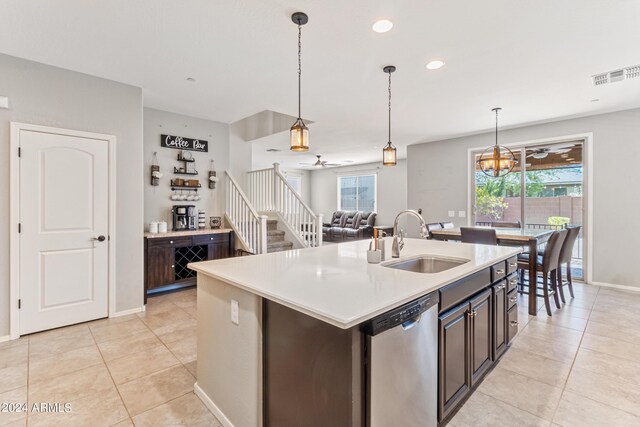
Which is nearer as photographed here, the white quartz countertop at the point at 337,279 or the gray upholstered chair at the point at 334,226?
the white quartz countertop at the point at 337,279

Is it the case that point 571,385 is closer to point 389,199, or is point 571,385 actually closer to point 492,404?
point 492,404

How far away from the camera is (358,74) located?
333 cm

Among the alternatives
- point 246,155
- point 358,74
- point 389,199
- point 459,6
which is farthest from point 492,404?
point 389,199

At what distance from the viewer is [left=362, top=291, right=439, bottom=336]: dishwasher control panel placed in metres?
1.21

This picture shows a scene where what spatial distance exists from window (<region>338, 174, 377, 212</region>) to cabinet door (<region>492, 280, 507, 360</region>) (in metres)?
7.86

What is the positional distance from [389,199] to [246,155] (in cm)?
534

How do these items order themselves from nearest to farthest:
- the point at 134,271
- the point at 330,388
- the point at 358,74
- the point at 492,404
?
the point at 330,388, the point at 492,404, the point at 358,74, the point at 134,271

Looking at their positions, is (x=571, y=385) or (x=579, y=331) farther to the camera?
(x=579, y=331)

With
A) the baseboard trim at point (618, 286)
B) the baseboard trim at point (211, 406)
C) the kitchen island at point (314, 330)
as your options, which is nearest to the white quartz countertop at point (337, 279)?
the kitchen island at point (314, 330)

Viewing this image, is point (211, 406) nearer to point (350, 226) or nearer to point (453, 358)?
point (453, 358)

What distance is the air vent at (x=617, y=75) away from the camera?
3197 mm

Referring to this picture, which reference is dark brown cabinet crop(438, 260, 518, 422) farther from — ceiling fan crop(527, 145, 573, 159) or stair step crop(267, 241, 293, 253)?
ceiling fan crop(527, 145, 573, 159)

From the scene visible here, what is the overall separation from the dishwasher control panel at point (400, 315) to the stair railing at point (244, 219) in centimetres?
340

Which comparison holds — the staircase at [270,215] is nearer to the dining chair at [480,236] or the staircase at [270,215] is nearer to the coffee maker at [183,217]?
the coffee maker at [183,217]
